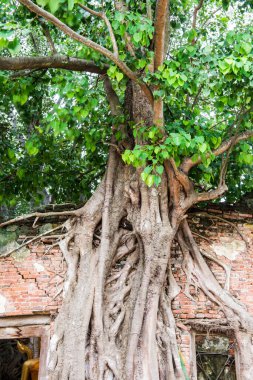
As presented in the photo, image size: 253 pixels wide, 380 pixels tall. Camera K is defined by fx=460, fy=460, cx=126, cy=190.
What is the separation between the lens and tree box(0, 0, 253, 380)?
434cm

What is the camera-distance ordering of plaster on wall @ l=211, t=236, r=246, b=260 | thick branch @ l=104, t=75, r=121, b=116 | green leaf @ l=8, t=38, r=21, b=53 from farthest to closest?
1. thick branch @ l=104, t=75, r=121, b=116
2. plaster on wall @ l=211, t=236, r=246, b=260
3. green leaf @ l=8, t=38, r=21, b=53

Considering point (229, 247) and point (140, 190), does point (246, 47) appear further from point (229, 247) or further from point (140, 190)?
point (229, 247)

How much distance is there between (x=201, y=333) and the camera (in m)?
5.07

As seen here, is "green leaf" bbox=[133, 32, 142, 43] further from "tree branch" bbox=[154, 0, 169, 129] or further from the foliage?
"tree branch" bbox=[154, 0, 169, 129]

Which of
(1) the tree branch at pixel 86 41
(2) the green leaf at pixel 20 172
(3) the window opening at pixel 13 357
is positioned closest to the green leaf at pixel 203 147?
(1) the tree branch at pixel 86 41

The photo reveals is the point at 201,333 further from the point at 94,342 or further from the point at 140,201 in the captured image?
the point at 140,201

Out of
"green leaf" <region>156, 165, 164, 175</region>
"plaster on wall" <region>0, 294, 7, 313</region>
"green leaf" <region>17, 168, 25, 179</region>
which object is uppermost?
"green leaf" <region>17, 168, 25, 179</region>

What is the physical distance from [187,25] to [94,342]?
17.4ft

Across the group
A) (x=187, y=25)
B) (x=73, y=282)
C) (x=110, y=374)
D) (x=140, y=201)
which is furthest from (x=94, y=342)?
(x=187, y=25)

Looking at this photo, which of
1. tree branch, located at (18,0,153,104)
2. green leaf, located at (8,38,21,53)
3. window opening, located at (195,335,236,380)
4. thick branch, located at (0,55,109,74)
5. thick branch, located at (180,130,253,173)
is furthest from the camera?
window opening, located at (195,335,236,380)

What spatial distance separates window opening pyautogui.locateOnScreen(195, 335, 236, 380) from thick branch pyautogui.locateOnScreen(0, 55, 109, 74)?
17.1 ft

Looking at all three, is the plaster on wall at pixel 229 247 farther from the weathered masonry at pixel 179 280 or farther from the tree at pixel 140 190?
the tree at pixel 140 190

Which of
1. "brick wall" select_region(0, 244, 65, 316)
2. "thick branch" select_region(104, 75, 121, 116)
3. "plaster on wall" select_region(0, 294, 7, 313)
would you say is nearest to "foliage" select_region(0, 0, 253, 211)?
"thick branch" select_region(104, 75, 121, 116)

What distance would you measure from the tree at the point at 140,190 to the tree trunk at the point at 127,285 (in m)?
0.01
